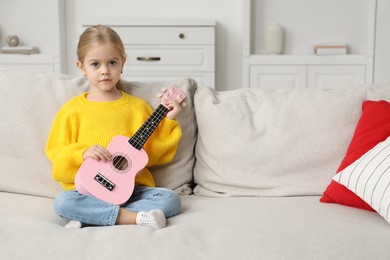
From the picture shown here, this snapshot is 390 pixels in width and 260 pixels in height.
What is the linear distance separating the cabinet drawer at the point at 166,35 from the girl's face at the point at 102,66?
8.45 feet

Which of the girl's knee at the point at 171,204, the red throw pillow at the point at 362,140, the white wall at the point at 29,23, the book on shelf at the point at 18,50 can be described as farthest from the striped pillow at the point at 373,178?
the white wall at the point at 29,23

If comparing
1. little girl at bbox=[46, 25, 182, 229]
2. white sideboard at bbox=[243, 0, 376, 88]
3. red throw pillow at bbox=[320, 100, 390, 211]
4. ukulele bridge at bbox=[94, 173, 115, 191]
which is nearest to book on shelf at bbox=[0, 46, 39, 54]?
white sideboard at bbox=[243, 0, 376, 88]

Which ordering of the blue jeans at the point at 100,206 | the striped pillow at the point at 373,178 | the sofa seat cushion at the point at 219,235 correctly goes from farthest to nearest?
the blue jeans at the point at 100,206
the striped pillow at the point at 373,178
the sofa seat cushion at the point at 219,235

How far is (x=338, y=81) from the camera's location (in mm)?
4570

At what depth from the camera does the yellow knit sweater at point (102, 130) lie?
1867 millimetres

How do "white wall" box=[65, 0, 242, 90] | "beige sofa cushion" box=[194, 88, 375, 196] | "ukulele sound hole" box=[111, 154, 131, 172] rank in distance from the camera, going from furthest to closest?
"white wall" box=[65, 0, 242, 90], "beige sofa cushion" box=[194, 88, 375, 196], "ukulele sound hole" box=[111, 154, 131, 172]

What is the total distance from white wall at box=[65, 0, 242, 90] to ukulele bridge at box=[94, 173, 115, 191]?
315 centimetres

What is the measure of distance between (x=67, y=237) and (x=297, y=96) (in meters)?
0.93

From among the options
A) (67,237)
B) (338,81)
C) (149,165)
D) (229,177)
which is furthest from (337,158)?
(338,81)

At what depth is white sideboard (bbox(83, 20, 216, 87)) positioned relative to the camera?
4.49 meters

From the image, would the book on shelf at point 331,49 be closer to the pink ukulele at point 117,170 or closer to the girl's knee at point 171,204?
the pink ukulele at point 117,170

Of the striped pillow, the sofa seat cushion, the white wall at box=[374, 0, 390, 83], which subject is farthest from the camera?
the white wall at box=[374, 0, 390, 83]

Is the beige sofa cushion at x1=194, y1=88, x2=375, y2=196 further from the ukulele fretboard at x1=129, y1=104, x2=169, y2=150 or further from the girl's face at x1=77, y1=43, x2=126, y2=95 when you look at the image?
→ the girl's face at x1=77, y1=43, x2=126, y2=95

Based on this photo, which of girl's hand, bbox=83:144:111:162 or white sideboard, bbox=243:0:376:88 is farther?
white sideboard, bbox=243:0:376:88
